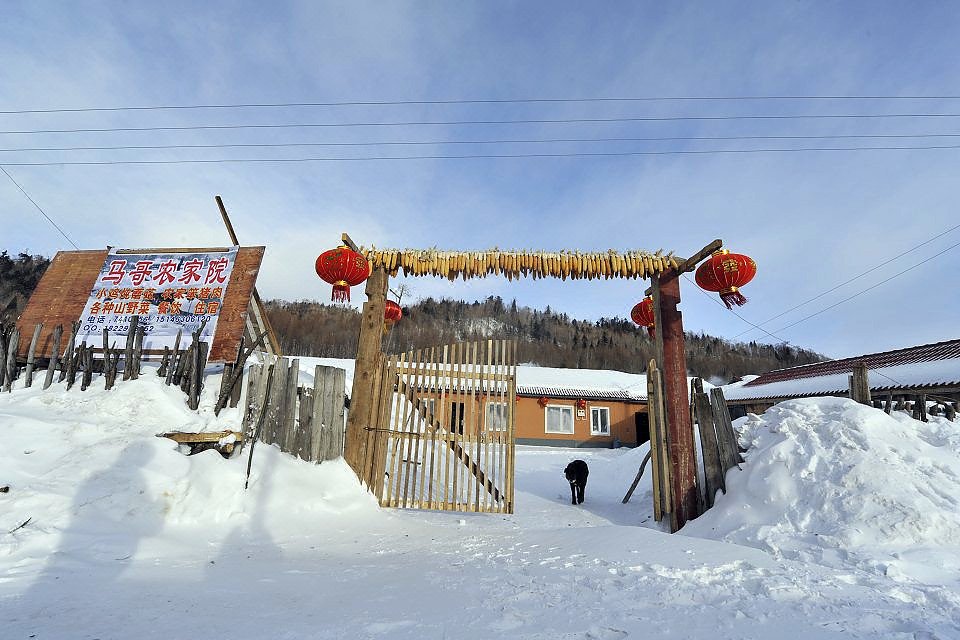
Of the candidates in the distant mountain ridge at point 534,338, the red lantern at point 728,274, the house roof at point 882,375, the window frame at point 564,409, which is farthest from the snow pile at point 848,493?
Result: the distant mountain ridge at point 534,338

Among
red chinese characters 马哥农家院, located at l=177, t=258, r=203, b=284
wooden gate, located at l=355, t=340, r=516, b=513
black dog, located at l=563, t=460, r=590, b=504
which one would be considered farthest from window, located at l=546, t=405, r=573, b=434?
red chinese characters 马哥农家院, located at l=177, t=258, r=203, b=284

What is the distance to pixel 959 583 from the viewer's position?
283 cm

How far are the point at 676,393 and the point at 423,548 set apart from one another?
13.7ft

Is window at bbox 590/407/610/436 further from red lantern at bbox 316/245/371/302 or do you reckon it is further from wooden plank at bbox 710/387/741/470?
red lantern at bbox 316/245/371/302

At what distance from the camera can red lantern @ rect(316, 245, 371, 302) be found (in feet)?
21.6

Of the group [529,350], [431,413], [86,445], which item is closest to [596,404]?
[431,413]

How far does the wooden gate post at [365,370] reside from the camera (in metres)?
6.32

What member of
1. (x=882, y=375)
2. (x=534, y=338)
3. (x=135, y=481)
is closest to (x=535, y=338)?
(x=534, y=338)

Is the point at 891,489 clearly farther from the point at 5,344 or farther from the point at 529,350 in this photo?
the point at 529,350

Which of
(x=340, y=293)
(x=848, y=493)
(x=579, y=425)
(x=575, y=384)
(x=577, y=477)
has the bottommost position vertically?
(x=577, y=477)

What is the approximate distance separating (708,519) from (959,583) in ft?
8.17

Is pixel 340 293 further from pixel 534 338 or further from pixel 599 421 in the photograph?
pixel 534 338

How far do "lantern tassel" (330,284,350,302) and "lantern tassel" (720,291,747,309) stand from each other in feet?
17.9

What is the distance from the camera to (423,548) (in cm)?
430
